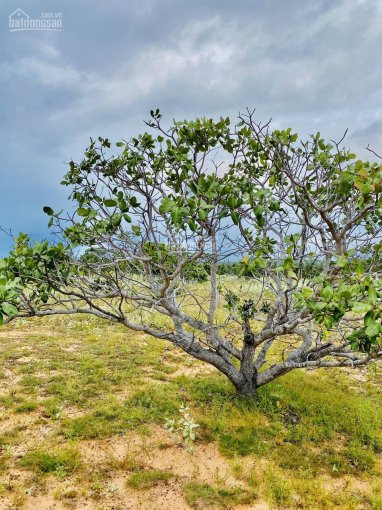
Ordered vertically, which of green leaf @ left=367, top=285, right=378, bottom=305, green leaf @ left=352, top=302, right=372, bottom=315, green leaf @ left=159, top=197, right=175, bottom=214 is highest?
green leaf @ left=159, top=197, right=175, bottom=214

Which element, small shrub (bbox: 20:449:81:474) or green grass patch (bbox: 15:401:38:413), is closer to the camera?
small shrub (bbox: 20:449:81:474)

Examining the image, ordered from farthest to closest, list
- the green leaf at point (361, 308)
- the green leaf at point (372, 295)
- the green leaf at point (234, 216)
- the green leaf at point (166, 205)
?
the green leaf at point (234, 216), the green leaf at point (166, 205), the green leaf at point (372, 295), the green leaf at point (361, 308)

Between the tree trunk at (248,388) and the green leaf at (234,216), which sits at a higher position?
the green leaf at (234,216)

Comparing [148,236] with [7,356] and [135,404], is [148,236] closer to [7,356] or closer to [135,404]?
[135,404]

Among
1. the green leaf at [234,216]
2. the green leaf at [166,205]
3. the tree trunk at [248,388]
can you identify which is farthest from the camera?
the tree trunk at [248,388]

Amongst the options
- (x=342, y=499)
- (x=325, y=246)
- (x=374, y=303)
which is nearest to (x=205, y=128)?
(x=325, y=246)

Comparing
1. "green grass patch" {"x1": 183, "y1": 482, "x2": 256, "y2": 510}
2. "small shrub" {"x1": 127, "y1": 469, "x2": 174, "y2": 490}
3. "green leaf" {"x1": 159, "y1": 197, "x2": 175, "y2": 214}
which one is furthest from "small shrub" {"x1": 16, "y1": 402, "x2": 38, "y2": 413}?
"green leaf" {"x1": 159, "y1": 197, "x2": 175, "y2": 214}

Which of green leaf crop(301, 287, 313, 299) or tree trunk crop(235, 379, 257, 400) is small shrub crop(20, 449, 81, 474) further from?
green leaf crop(301, 287, 313, 299)

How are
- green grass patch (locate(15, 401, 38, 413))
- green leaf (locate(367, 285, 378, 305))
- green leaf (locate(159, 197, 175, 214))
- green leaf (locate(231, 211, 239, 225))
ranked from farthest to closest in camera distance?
1. green grass patch (locate(15, 401, 38, 413))
2. green leaf (locate(231, 211, 239, 225))
3. green leaf (locate(159, 197, 175, 214))
4. green leaf (locate(367, 285, 378, 305))

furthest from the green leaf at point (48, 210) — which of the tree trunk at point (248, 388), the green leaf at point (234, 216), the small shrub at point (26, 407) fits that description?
the tree trunk at point (248, 388)

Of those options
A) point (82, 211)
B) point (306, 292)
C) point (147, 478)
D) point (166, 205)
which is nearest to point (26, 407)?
point (147, 478)

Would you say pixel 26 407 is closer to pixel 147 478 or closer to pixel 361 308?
pixel 147 478

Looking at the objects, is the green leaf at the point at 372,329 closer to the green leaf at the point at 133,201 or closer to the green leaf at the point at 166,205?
the green leaf at the point at 166,205

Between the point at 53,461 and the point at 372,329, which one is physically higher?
the point at 372,329
